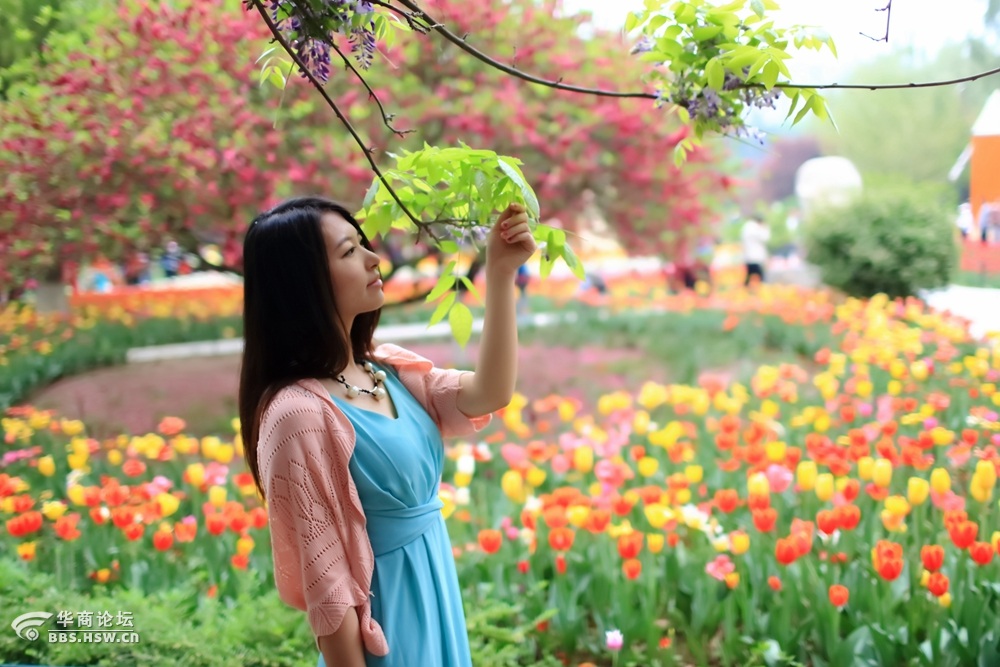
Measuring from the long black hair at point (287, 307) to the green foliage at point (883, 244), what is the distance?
309 cm

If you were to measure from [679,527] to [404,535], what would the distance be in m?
1.07

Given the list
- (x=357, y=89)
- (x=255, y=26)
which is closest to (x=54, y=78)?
(x=255, y=26)

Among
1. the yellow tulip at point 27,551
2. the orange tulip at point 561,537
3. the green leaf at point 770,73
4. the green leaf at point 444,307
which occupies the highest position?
the green leaf at point 770,73

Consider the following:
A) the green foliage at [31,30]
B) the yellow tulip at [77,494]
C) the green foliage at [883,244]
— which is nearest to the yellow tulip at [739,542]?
the yellow tulip at [77,494]

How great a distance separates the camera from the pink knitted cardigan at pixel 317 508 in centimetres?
96

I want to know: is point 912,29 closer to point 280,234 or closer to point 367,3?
point 367,3

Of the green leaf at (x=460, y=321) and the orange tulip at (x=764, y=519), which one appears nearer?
the green leaf at (x=460, y=321)

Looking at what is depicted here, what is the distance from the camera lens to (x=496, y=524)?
2.06 meters

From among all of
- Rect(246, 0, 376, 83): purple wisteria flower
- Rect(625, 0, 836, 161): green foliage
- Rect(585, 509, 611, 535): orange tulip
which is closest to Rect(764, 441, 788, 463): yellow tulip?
Rect(585, 509, 611, 535): orange tulip

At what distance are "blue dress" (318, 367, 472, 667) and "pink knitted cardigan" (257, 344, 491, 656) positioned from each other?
3 cm

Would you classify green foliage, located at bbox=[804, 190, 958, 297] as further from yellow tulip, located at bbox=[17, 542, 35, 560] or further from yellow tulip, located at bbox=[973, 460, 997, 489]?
yellow tulip, located at bbox=[17, 542, 35, 560]

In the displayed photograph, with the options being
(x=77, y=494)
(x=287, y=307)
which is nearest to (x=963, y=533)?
(x=287, y=307)

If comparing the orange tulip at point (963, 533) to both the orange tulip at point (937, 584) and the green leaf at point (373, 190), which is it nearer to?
the orange tulip at point (937, 584)

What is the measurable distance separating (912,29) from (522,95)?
123cm
